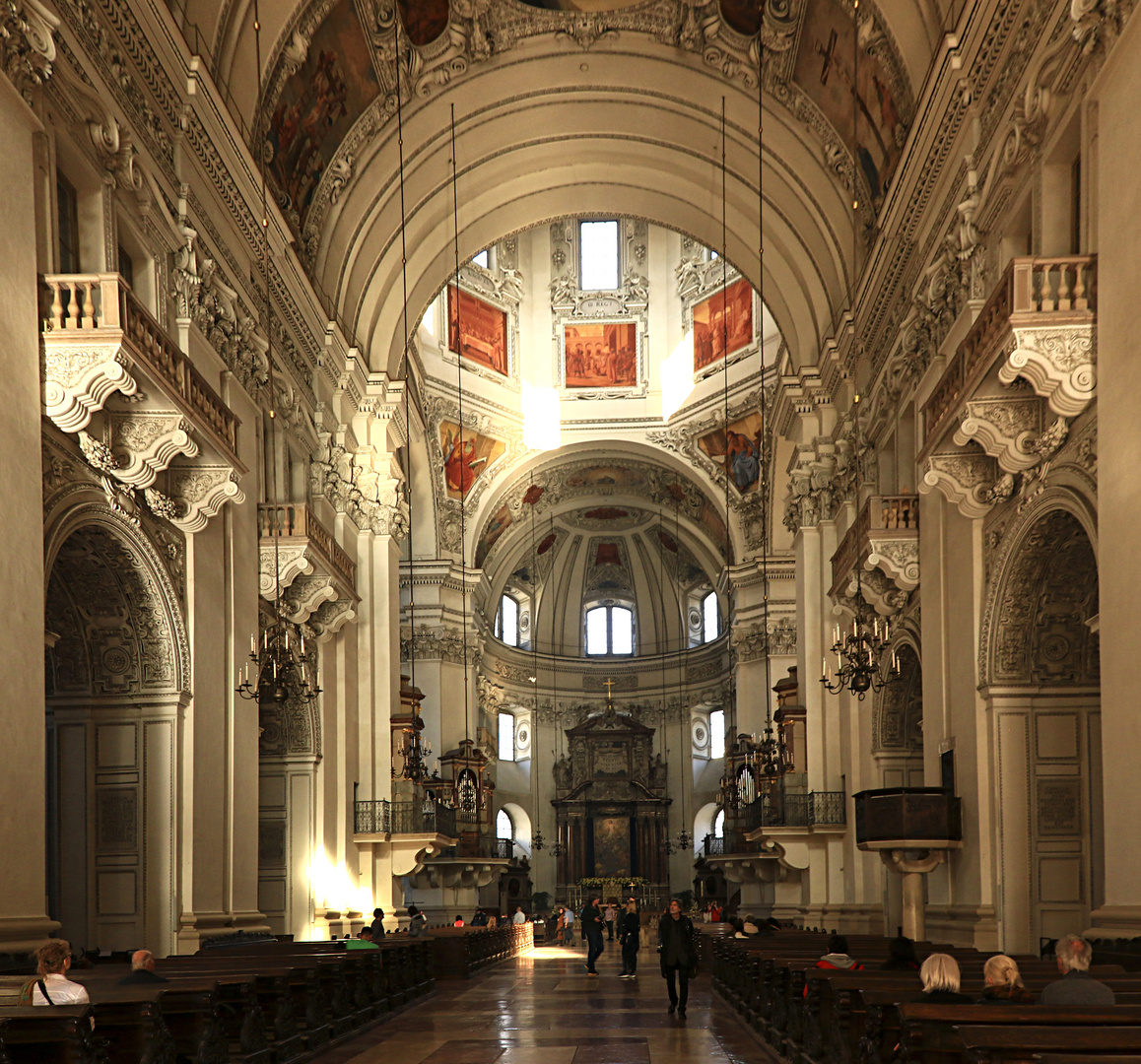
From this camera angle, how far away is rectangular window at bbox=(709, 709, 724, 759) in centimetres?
4291

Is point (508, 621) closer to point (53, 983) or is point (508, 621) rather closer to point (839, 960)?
point (839, 960)

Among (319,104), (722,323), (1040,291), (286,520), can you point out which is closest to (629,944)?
(286,520)

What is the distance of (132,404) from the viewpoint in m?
11.3

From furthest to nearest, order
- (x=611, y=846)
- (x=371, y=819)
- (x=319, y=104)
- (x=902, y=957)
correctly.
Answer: (x=611, y=846), (x=371, y=819), (x=319, y=104), (x=902, y=957)

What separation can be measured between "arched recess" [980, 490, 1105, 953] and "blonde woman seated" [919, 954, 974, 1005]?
6606 millimetres

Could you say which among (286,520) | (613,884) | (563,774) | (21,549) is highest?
(286,520)

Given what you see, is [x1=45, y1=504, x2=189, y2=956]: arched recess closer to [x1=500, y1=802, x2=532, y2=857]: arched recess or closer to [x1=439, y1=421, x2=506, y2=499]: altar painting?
[x1=439, y1=421, x2=506, y2=499]: altar painting

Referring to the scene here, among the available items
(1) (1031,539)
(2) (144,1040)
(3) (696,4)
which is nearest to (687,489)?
(3) (696,4)

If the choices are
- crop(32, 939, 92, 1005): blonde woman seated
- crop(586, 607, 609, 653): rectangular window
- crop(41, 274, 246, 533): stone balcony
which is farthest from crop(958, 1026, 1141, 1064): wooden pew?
crop(586, 607, 609, 653): rectangular window

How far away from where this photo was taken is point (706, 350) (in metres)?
33.9

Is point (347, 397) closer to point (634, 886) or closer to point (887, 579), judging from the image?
point (887, 579)

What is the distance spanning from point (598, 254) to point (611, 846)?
1748 cm

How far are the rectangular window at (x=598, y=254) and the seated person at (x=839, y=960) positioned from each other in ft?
89.3

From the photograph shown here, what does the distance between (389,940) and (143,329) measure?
844 centimetres
